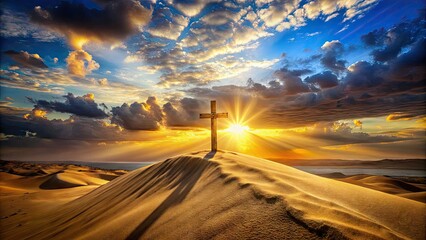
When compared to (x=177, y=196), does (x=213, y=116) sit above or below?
above

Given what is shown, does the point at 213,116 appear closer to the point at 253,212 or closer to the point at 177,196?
the point at 177,196

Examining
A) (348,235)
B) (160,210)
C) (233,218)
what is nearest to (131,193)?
(160,210)

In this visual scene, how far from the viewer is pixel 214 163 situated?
5043 mm

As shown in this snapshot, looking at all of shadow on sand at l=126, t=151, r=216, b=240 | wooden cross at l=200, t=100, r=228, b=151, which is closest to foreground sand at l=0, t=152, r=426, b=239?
shadow on sand at l=126, t=151, r=216, b=240

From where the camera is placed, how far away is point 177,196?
4141mm

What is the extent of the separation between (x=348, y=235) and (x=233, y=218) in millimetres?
1223

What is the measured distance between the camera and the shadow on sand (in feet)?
10.8

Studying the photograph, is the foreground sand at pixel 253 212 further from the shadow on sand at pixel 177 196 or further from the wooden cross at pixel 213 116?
the wooden cross at pixel 213 116

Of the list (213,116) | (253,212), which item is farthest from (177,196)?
(213,116)

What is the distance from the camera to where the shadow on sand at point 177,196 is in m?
3.30

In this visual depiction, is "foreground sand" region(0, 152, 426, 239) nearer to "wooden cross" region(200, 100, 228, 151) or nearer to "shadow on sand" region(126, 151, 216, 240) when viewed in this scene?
"shadow on sand" region(126, 151, 216, 240)

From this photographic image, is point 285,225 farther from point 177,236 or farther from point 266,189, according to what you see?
→ point 177,236

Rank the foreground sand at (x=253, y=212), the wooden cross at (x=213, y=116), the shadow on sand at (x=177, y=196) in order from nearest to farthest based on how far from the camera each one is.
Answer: the foreground sand at (x=253, y=212), the shadow on sand at (x=177, y=196), the wooden cross at (x=213, y=116)

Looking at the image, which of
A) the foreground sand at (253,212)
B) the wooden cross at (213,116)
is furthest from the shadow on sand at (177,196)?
the wooden cross at (213,116)
